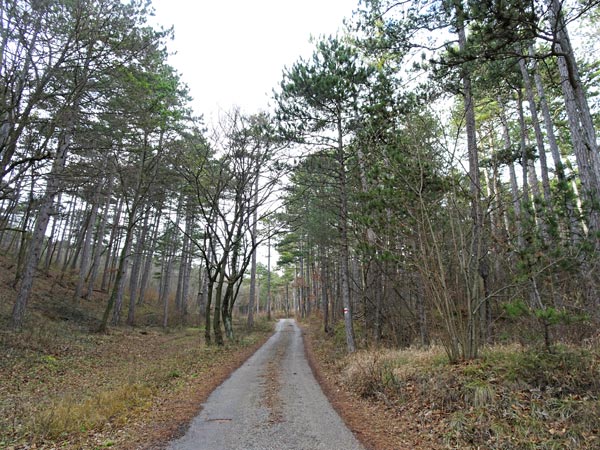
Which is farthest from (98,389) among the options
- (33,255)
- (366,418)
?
(33,255)

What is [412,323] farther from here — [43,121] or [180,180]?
[180,180]

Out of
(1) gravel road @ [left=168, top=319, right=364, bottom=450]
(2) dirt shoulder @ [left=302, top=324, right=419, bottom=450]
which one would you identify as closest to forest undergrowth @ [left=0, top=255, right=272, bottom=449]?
(1) gravel road @ [left=168, top=319, right=364, bottom=450]

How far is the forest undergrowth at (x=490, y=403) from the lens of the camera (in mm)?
4266

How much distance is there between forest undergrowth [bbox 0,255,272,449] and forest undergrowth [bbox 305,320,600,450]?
3206 mm

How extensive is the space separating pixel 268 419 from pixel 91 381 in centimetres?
523

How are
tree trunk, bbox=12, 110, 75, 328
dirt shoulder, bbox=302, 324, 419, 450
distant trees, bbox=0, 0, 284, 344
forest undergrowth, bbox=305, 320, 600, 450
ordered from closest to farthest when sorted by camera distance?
1. forest undergrowth, bbox=305, 320, 600, 450
2. dirt shoulder, bbox=302, 324, 419, 450
3. distant trees, bbox=0, 0, 284, 344
4. tree trunk, bbox=12, 110, 75, 328

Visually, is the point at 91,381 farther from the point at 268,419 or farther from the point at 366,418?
the point at 366,418

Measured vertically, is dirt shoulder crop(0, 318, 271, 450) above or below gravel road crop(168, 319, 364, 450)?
above

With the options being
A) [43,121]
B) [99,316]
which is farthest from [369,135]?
[99,316]

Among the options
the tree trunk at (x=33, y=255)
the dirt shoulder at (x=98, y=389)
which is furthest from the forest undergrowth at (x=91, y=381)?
the tree trunk at (x=33, y=255)

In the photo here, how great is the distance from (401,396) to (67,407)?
5.59m

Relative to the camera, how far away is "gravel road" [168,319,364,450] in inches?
183

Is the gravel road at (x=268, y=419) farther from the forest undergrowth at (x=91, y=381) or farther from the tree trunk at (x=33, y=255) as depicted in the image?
the tree trunk at (x=33, y=255)

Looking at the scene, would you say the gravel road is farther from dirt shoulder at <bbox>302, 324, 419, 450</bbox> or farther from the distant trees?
the distant trees
